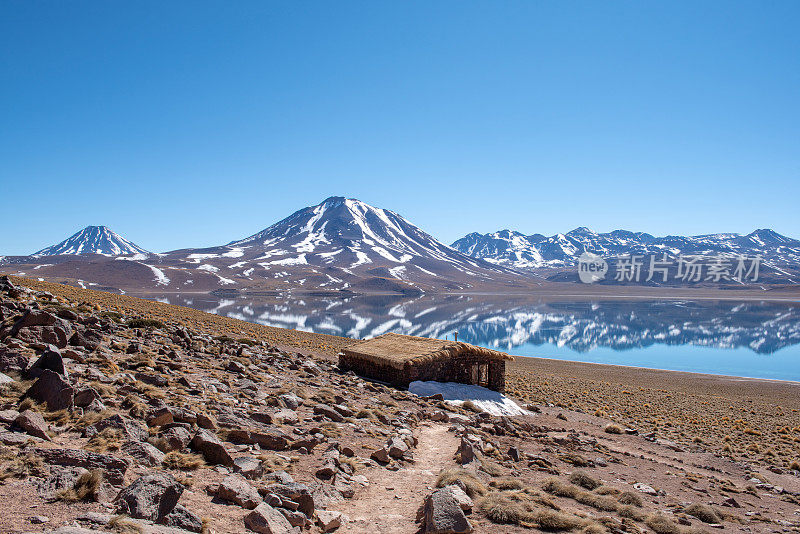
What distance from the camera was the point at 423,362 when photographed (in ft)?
61.1

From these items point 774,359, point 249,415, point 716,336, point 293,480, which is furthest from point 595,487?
point 716,336

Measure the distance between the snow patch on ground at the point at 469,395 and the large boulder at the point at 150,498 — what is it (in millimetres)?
12987

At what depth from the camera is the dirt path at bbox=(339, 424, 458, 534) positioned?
20.8 ft

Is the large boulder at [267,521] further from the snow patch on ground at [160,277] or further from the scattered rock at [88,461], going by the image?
the snow patch on ground at [160,277]

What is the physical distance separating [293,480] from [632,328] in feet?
309

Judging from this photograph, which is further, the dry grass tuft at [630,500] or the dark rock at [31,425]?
the dry grass tuft at [630,500]

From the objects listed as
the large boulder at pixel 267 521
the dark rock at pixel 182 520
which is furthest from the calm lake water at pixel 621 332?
the dark rock at pixel 182 520

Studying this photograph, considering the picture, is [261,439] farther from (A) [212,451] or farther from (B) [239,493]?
(B) [239,493]

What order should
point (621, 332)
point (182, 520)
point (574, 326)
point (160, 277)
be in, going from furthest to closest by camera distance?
point (160, 277)
point (574, 326)
point (621, 332)
point (182, 520)

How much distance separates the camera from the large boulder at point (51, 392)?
6949 millimetres

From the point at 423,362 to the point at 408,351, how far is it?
1178mm

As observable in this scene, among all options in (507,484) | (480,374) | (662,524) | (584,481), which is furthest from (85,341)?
(480,374)

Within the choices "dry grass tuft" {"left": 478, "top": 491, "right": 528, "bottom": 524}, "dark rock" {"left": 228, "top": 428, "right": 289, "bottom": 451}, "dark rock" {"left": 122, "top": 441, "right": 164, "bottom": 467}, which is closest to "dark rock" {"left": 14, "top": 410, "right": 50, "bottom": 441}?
"dark rock" {"left": 122, "top": 441, "right": 164, "bottom": 467}

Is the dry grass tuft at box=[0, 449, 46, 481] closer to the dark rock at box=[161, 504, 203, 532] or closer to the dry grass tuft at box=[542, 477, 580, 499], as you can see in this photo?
the dark rock at box=[161, 504, 203, 532]
